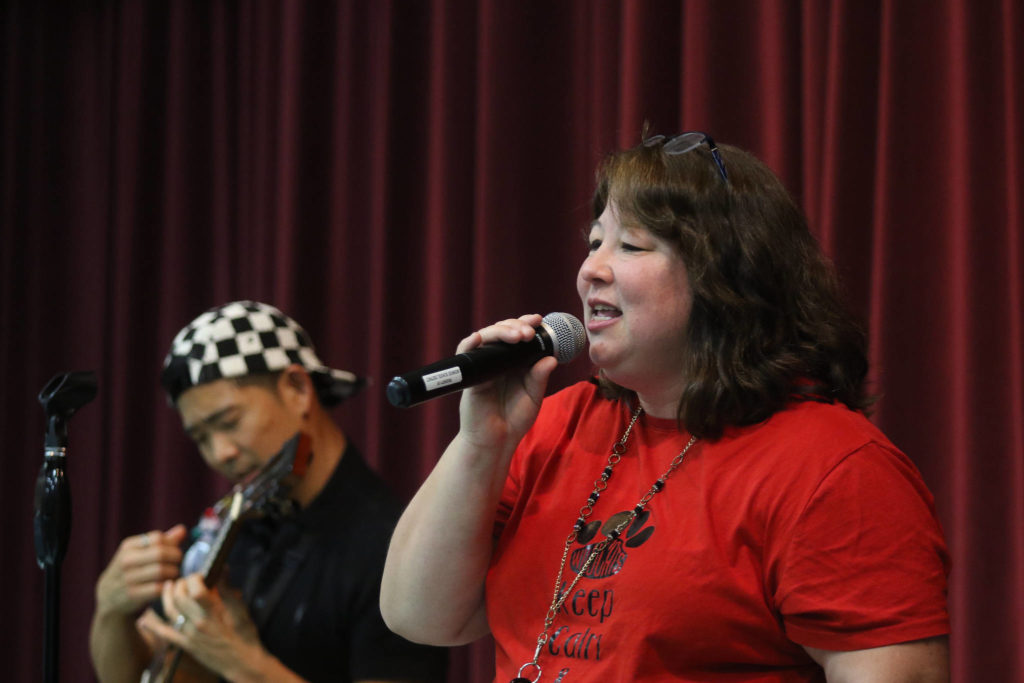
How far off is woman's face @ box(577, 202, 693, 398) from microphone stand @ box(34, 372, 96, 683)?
0.75m

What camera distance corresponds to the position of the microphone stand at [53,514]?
1.47m

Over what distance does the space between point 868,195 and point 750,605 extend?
3.50ft

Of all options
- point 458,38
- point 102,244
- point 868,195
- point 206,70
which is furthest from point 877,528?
point 102,244

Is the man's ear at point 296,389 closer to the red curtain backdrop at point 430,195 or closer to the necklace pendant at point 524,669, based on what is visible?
the red curtain backdrop at point 430,195

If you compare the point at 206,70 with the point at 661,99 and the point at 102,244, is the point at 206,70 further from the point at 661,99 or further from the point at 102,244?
the point at 661,99

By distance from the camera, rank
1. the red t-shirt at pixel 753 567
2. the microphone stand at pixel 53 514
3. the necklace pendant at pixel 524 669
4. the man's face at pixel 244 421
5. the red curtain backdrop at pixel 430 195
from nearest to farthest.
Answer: the red t-shirt at pixel 753 567, the necklace pendant at pixel 524 669, the microphone stand at pixel 53 514, the red curtain backdrop at pixel 430 195, the man's face at pixel 244 421

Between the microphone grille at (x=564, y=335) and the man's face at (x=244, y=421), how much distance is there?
917mm

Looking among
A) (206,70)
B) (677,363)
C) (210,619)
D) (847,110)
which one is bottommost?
(210,619)

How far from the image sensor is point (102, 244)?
3.38m

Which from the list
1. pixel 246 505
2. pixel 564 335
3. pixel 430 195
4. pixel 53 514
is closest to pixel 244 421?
pixel 246 505

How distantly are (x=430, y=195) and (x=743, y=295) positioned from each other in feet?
4.77

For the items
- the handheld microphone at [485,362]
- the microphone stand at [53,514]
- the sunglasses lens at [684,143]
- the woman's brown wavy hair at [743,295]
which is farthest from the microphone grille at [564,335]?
the microphone stand at [53,514]

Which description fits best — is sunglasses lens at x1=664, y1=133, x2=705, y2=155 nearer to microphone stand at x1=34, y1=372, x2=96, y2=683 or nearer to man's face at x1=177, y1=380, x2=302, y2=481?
microphone stand at x1=34, y1=372, x2=96, y2=683

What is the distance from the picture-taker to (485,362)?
119 centimetres
